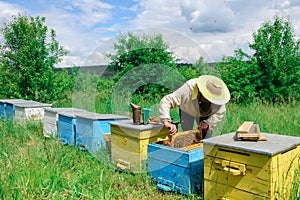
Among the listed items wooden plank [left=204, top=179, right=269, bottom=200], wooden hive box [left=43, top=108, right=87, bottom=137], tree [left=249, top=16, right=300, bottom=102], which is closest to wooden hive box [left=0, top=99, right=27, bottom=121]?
wooden hive box [left=43, top=108, right=87, bottom=137]

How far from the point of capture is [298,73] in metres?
7.75

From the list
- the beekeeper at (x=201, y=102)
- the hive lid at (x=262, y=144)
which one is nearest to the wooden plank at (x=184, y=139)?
the beekeeper at (x=201, y=102)

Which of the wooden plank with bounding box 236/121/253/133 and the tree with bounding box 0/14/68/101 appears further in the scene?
the tree with bounding box 0/14/68/101

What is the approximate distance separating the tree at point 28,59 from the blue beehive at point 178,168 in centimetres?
597

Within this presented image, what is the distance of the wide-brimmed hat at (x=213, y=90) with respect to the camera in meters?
2.66

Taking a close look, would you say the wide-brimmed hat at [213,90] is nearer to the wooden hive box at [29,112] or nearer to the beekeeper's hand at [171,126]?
the beekeeper's hand at [171,126]

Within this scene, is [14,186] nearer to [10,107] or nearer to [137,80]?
[137,80]

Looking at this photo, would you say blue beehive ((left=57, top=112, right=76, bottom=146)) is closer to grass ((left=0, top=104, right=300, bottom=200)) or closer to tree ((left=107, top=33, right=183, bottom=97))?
grass ((left=0, top=104, right=300, bottom=200))

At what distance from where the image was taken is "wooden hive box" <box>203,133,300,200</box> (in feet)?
6.40

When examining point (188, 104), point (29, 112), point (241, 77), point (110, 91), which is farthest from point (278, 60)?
point (29, 112)

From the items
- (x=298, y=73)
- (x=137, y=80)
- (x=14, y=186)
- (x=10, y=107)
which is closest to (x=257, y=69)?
(x=298, y=73)

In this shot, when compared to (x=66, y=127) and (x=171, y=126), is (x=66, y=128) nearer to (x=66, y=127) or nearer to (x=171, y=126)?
(x=66, y=127)

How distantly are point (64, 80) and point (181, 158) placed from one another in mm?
6824

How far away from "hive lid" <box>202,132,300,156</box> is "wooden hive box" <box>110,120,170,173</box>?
86 cm
